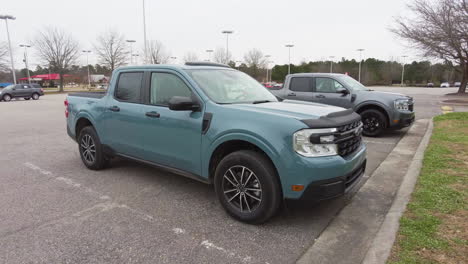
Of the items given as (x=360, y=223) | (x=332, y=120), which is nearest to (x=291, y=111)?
(x=332, y=120)

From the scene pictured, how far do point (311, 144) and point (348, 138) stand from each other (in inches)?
22.8

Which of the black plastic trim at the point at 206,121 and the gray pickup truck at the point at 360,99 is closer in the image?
the black plastic trim at the point at 206,121

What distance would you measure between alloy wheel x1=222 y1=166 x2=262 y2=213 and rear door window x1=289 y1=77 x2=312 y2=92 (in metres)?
6.39

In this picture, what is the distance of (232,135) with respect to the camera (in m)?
3.37

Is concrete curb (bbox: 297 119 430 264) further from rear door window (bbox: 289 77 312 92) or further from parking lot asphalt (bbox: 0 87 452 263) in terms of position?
rear door window (bbox: 289 77 312 92)

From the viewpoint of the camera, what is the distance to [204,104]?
3.69 meters

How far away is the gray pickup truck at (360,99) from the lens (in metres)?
8.13

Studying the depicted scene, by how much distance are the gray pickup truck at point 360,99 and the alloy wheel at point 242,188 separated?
5.98 m

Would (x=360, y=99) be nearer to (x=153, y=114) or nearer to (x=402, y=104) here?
(x=402, y=104)

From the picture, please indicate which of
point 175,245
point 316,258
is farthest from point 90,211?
point 316,258

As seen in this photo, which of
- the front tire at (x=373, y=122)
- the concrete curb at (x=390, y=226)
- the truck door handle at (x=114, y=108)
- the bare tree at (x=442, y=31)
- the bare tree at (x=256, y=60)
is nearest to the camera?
the concrete curb at (x=390, y=226)

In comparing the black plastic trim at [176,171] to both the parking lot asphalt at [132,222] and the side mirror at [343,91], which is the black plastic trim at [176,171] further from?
the side mirror at [343,91]

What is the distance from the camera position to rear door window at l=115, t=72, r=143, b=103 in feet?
14.9

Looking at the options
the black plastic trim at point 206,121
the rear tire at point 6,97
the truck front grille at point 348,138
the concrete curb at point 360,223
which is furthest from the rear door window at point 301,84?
the rear tire at point 6,97
